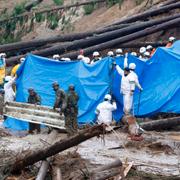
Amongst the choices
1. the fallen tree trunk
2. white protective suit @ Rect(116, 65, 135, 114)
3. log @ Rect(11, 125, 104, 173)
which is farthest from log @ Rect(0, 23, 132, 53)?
the fallen tree trunk

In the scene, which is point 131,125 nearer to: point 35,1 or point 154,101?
point 154,101

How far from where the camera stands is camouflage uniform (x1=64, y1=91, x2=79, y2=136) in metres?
13.0

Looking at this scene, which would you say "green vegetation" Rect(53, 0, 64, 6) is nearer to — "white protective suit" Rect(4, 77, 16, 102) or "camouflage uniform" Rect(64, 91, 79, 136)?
"white protective suit" Rect(4, 77, 16, 102)

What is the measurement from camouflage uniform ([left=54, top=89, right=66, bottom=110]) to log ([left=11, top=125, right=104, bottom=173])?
417 cm

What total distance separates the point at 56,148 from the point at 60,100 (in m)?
4.78

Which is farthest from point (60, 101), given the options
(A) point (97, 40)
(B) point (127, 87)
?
(A) point (97, 40)

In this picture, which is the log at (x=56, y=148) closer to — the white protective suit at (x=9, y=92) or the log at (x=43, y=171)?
the log at (x=43, y=171)

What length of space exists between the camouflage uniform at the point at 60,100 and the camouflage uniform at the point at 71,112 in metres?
0.10

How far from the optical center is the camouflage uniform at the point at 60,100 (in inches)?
513

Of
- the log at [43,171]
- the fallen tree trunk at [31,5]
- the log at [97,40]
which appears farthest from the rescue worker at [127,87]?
the fallen tree trunk at [31,5]

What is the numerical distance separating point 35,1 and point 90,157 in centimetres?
2753

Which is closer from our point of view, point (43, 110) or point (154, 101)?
point (43, 110)

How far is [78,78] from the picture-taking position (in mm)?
14500

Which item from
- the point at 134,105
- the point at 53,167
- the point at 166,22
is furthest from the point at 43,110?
the point at 166,22
